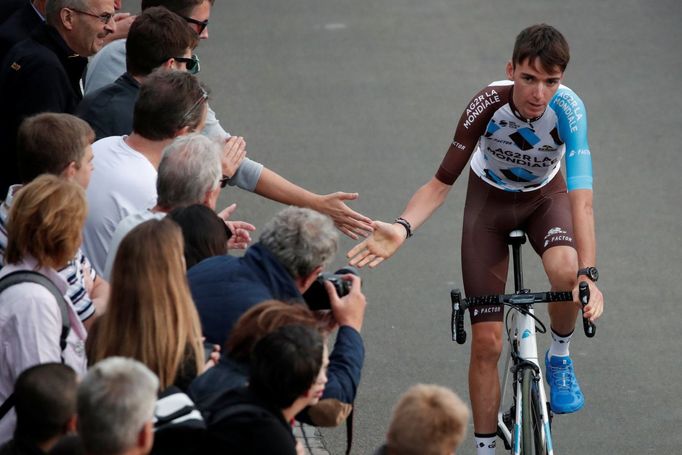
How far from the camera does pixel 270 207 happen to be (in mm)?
10359

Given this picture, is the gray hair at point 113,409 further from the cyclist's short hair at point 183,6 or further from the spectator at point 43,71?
the cyclist's short hair at point 183,6

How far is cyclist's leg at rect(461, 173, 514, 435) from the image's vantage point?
628 centimetres

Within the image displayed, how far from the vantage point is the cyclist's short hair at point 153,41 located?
21.1ft

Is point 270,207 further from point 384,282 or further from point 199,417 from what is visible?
point 199,417

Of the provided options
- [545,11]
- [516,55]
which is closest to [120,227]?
[516,55]

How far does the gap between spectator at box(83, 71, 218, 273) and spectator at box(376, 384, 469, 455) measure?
222cm

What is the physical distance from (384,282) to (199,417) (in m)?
5.45

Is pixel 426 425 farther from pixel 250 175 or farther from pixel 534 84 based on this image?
pixel 250 175

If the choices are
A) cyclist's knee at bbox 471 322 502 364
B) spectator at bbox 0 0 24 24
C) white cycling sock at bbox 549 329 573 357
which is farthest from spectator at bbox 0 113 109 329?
spectator at bbox 0 0 24 24

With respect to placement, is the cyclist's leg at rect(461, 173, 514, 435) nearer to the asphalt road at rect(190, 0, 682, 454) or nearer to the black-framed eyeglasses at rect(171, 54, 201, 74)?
the asphalt road at rect(190, 0, 682, 454)

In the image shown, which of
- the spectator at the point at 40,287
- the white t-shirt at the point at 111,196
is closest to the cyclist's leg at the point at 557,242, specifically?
the white t-shirt at the point at 111,196

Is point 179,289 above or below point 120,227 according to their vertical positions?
below

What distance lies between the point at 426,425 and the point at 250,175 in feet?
10.6

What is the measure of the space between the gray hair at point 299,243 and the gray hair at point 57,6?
2.68 metres
